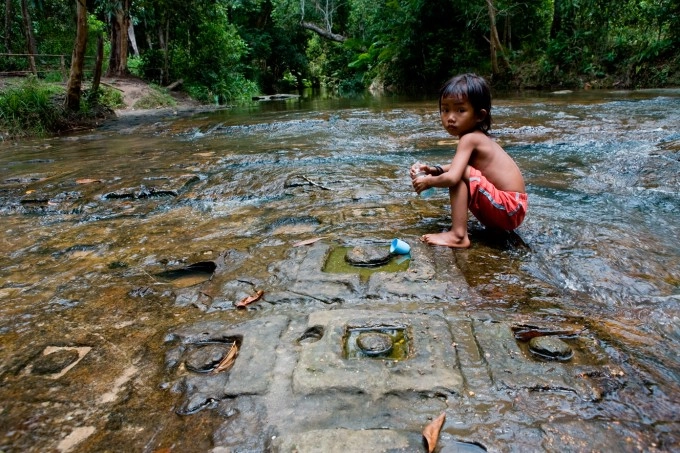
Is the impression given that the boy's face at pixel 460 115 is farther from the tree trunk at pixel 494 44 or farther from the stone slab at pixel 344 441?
the tree trunk at pixel 494 44

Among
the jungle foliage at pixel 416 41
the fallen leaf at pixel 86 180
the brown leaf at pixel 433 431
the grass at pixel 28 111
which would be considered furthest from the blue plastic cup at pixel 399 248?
the jungle foliage at pixel 416 41

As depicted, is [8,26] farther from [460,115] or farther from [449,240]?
[449,240]

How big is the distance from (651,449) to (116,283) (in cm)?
209

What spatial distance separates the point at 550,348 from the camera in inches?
56.6

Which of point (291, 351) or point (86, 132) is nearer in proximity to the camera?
point (291, 351)

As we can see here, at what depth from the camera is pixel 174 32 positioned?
60.5 ft

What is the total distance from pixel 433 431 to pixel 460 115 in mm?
1667

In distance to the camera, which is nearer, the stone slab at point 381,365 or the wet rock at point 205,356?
the stone slab at point 381,365

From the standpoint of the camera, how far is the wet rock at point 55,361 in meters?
1.50

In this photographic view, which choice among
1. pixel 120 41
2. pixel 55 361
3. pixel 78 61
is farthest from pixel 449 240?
pixel 120 41

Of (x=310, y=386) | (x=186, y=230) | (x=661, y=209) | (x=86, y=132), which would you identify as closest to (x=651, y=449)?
(x=310, y=386)

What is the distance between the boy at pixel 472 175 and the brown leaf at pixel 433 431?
121cm

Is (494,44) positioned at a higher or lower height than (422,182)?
higher

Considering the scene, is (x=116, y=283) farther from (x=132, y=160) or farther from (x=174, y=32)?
(x=174, y=32)
